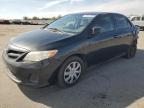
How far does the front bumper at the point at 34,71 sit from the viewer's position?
3.90 metres

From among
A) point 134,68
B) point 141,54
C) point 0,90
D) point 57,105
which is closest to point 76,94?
point 57,105

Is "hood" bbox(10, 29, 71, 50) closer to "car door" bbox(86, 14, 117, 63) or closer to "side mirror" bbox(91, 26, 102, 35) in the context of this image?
"side mirror" bbox(91, 26, 102, 35)

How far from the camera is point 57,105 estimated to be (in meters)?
3.84

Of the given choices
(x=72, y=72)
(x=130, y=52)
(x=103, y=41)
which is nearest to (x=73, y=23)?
(x=103, y=41)

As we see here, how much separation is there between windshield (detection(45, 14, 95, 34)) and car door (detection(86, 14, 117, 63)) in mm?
230

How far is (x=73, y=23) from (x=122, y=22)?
1.87 metres

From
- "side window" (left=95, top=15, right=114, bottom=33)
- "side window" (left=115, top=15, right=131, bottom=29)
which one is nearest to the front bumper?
"side window" (left=95, top=15, right=114, bottom=33)

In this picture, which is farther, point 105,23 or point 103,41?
point 105,23

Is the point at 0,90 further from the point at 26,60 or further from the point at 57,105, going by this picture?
the point at 57,105

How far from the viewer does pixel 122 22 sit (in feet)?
21.1

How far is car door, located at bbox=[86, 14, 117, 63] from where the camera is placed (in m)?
4.98

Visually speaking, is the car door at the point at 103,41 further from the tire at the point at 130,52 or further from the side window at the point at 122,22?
the tire at the point at 130,52

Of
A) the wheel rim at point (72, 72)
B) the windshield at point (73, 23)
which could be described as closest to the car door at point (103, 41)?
the windshield at point (73, 23)

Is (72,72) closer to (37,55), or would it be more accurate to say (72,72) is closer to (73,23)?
(37,55)
